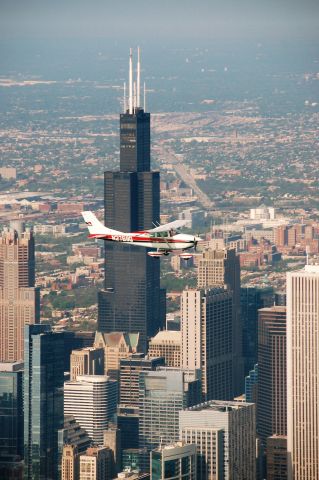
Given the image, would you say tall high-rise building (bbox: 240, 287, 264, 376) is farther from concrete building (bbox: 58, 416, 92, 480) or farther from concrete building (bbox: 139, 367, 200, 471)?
concrete building (bbox: 58, 416, 92, 480)

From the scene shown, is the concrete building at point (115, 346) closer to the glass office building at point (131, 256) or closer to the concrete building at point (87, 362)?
the concrete building at point (87, 362)

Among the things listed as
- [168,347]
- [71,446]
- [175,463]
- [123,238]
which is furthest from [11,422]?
[123,238]

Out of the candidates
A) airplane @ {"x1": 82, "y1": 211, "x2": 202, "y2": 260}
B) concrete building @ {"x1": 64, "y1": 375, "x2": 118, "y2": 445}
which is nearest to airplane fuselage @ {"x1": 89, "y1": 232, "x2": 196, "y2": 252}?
airplane @ {"x1": 82, "y1": 211, "x2": 202, "y2": 260}

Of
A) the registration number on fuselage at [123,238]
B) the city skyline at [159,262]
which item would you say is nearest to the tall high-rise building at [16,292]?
the city skyline at [159,262]

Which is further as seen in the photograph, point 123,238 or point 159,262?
point 159,262

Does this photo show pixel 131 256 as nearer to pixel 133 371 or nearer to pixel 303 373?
pixel 133 371

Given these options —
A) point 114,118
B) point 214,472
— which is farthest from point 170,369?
point 114,118
